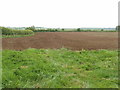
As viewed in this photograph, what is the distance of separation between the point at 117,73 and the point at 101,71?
2.02 feet

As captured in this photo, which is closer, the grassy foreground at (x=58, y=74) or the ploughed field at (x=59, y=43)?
the grassy foreground at (x=58, y=74)

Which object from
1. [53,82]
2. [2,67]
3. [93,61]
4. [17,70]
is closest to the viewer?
[53,82]

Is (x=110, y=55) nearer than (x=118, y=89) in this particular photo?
No

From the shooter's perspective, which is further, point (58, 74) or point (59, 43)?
point (59, 43)

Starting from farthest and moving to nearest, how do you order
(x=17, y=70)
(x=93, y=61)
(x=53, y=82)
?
(x=93, y=61) < (x=17, y=70) < (x=53, y=82)

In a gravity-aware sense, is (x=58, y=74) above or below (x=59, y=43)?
below

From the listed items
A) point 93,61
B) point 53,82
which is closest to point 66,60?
point 93,61

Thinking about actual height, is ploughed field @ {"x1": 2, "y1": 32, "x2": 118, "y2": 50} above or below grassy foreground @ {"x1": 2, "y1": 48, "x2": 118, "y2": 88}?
above

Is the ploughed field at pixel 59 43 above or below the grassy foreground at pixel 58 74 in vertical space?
above

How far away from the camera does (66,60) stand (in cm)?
877

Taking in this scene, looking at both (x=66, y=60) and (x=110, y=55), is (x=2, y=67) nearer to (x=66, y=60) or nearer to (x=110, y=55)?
(x=66, y=60)

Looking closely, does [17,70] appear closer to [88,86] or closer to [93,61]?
[88,86]

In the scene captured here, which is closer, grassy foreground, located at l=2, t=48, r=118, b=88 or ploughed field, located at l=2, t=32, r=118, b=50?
grassy foreground, located at l=2, t=48, r=118, b=88

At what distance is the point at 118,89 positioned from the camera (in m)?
5.29
